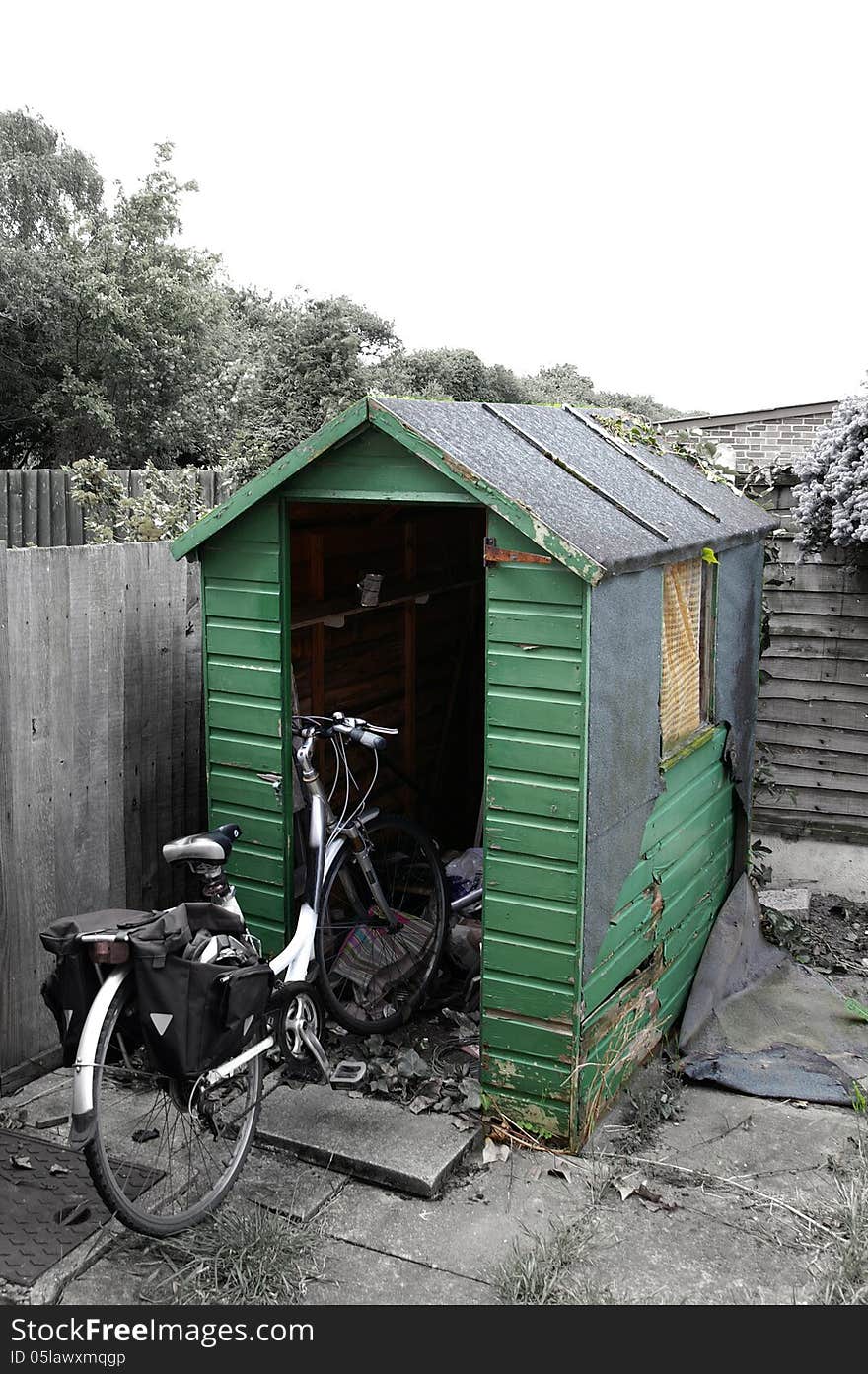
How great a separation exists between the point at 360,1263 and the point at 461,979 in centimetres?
204

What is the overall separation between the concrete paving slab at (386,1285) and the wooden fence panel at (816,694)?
466cm

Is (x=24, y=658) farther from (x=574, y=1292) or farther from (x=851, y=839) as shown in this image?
(x=851, y=839)

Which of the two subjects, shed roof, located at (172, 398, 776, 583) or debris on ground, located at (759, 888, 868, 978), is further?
debris on ground, located at (759, 888, 868, 978)

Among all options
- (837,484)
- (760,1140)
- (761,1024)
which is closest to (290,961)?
(760,1140)

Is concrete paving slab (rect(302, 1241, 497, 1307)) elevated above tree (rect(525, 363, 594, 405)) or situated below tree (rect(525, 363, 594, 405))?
below

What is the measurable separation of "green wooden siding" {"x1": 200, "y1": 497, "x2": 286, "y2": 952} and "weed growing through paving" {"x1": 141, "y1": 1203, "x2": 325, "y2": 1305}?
1337 millimetres

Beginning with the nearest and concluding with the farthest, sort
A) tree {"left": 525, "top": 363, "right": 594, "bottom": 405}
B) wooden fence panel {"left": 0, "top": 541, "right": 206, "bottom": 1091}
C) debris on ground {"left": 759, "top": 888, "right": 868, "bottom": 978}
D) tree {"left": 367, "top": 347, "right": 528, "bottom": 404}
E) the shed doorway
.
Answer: wooden fence panel {"left": 0, "top": 541, "right": 206, "bottom": 1091}, the shed doorway, debris on ground {"left": 759, "top": 888, "right": 868, "bottom": 978}, tree {"left": 367, "top": 347, "right": 528, "bottom": 404}, tree {"left": 525, "top": 363, "right": 594, "bottom": 405}

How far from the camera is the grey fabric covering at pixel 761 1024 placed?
4977mm

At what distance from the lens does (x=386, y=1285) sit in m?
3.40

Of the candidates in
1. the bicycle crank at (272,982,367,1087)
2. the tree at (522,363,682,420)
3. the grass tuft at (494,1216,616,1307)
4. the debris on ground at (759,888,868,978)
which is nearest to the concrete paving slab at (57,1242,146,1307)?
the bicycle crank at (272,982,367,1087)

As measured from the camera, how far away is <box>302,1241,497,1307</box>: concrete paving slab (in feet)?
10.9

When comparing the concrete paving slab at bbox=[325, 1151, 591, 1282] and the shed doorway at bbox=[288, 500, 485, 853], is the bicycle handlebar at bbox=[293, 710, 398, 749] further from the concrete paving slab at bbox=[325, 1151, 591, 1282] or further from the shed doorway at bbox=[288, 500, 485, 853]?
the concrete paving slab at bbox=[325, 1151, 591, 1282]

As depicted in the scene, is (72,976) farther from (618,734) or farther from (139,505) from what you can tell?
(139,505)

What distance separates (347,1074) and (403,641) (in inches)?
106
